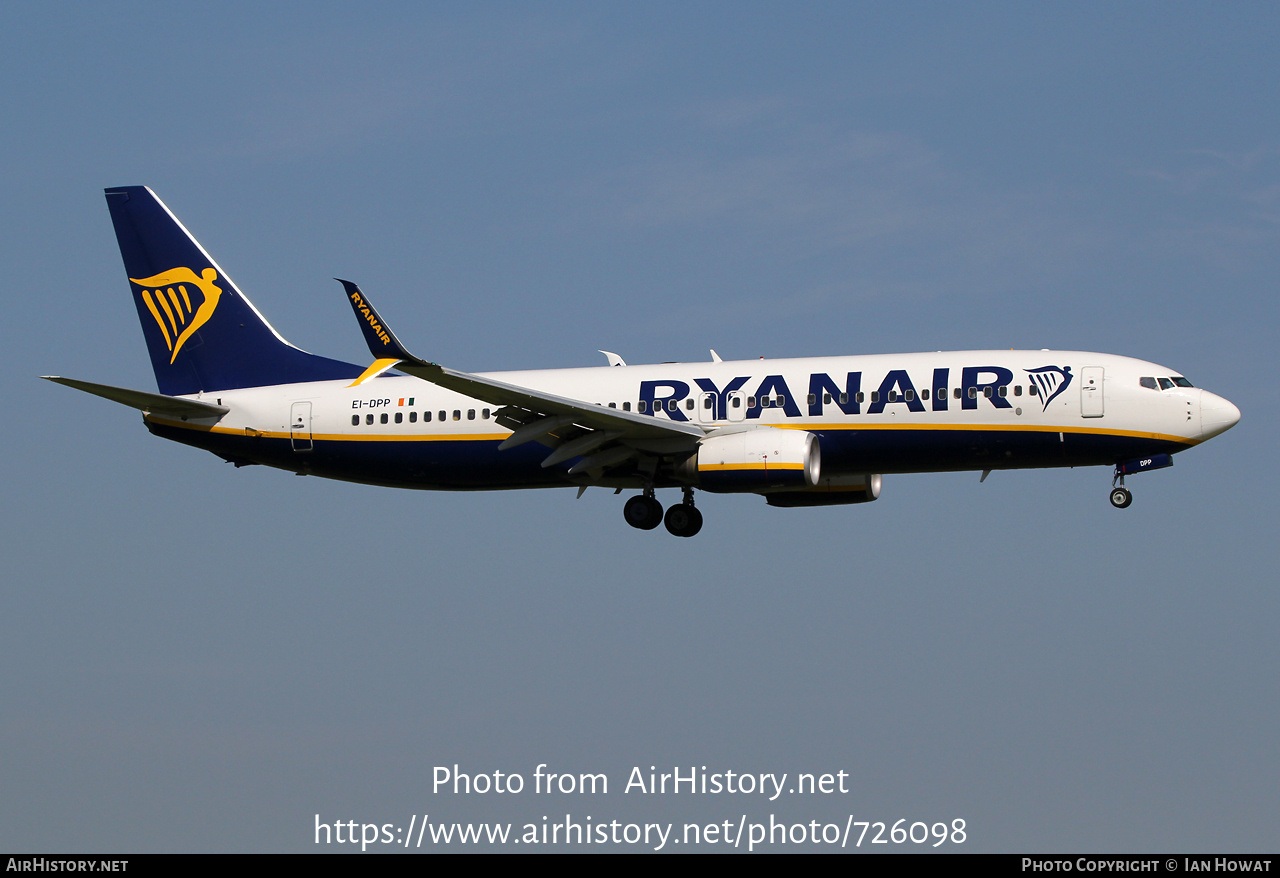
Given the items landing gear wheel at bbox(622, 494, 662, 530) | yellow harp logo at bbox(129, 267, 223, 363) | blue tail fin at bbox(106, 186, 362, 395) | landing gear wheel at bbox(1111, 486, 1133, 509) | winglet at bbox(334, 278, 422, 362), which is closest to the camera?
winglet at bbox(334, 278, 422, 362)

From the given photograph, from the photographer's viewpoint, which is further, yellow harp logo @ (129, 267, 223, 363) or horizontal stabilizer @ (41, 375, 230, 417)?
yellow harp logo @ (129, 267, 223, 363)

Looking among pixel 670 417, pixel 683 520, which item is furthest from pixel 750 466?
pixel 683 520

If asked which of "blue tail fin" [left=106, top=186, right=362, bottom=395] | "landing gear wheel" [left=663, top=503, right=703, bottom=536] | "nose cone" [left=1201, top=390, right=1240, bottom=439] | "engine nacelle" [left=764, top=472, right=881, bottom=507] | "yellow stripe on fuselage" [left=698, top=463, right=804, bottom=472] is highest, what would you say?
"blue tail fin" [left=106, top=186, right=362, bottom=395]

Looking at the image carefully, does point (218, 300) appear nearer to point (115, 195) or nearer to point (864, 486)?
point (115, 195)

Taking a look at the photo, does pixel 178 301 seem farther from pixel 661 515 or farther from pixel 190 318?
pixel 661 515

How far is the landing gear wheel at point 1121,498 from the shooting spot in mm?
37719

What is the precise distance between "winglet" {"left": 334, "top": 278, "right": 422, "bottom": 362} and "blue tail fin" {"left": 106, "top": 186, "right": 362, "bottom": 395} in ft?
33.5

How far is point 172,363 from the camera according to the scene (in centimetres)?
4506

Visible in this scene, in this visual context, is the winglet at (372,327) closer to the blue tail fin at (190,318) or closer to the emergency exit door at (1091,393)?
Result: the blue tail fin at (190,318)

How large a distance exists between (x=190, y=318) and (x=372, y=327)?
1411 centimetres

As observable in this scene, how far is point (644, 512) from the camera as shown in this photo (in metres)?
40.2

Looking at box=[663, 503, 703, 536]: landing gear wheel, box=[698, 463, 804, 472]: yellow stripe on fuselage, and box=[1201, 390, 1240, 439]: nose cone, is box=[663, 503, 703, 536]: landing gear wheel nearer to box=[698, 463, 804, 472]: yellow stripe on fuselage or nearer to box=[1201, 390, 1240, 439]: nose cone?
box=[698, 463, 804, 472]: yellow stripe on fuselage

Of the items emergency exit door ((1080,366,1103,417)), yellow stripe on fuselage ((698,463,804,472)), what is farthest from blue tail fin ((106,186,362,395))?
emergency exit door ((1080,366,1103,417))

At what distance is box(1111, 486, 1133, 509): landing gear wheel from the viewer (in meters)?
37.7
